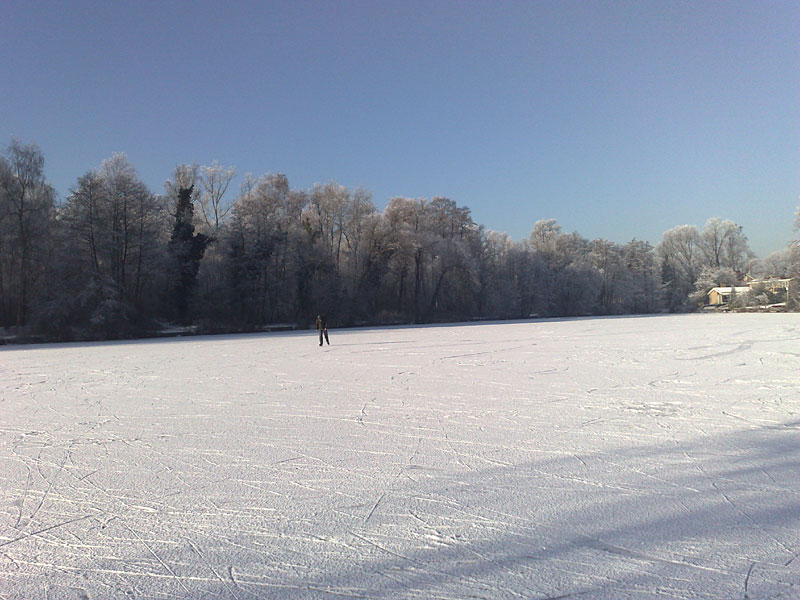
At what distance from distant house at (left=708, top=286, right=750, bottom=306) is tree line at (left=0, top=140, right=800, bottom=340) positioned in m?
1.44

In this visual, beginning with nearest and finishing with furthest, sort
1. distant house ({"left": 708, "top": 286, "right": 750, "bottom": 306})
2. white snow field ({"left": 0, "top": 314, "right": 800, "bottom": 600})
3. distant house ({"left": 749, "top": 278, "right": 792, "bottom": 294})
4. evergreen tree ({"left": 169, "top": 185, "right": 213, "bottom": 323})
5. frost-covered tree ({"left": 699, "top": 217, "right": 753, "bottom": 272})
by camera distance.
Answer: white snow field ({"left": 0, "top": 314, "right": 800, "bottom": 600}) → evergreen tree ({"left": 169, "top": 185, "right": 213, "bottom": 323}) → distant house ({"left": 749, "top": 278, "right": 792, "bottom": 294}) → distant house ({"left": 708, "top": 286, "right": 750, "bottom": 306}) → frost-covered tree ({"left": 699, "top": 217, "right": 753, "bottom": 272})

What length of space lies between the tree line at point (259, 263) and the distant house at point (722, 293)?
1440 mm

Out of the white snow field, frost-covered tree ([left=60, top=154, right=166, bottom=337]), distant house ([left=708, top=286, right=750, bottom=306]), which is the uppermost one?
frost-covered tree ([left=60, top=154, right=166, bottom=337])

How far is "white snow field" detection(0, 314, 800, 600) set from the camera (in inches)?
102

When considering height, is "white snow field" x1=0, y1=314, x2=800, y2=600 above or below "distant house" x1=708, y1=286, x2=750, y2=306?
below

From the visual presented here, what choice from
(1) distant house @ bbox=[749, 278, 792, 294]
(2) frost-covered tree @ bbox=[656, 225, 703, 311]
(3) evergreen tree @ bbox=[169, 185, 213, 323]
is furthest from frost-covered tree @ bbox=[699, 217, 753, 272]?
(3) evergreen tree @ bbox=[169, 185, 213, 323]

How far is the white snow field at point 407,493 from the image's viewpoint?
2594mm

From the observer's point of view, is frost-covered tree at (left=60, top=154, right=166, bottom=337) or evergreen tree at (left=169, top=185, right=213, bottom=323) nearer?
frost-covered tree at (left=60, top=154, right=166, bottom=337)

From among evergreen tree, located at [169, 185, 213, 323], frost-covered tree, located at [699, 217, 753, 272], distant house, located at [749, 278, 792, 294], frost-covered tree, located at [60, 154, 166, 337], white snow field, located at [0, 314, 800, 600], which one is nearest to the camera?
white snow field, located at [0, 314, 800, 600]

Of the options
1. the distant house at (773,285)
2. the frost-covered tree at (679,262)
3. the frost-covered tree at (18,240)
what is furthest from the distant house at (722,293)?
the frost-covered tree at (18,240)

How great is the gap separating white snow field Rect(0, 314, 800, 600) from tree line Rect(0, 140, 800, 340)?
2476 cm

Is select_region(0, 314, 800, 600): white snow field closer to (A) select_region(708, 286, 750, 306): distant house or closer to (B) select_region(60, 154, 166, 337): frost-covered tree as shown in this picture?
(B) select_region(60, 154, 166, 337): frost-covered tree

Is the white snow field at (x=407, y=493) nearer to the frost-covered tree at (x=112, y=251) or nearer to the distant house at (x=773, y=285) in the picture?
the frost-covered tree at (x=112, y=251)

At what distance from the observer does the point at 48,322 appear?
26.7m
